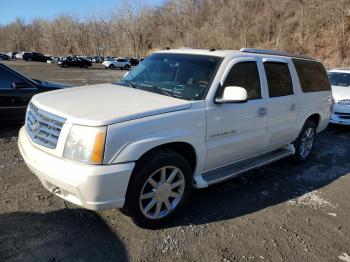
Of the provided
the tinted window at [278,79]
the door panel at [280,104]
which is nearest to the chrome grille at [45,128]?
the door panel at [280,104]

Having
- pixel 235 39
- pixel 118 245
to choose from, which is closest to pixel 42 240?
pixel 118 245

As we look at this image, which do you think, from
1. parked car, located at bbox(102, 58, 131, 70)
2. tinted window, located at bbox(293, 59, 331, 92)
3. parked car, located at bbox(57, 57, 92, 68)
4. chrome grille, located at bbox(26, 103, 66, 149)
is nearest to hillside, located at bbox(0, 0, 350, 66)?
parked car, located at bbox(102, 58, 131, 70)

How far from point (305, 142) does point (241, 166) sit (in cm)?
215

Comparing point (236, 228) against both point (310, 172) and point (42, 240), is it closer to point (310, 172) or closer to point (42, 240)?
point (42, 240)

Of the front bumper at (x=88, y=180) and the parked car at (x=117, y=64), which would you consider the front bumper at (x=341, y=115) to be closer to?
the front bumper at (x=88, y=180)

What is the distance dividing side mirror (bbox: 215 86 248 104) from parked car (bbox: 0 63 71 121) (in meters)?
4.51

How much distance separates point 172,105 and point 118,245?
58.4 inches

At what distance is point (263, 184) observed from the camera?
4.97 metres

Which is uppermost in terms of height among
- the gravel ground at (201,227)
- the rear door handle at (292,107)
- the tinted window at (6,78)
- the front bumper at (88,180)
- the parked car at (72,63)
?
the parked car at (72,63)

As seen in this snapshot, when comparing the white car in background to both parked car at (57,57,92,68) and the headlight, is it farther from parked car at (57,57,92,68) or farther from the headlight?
parked car at (57,57,92,68)

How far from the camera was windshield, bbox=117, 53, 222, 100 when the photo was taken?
3885 millimetres

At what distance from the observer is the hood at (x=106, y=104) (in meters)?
3.05

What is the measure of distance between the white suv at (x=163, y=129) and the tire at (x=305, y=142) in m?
0.55

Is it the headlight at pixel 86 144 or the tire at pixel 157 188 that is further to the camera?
the tire at pixel 157 188
